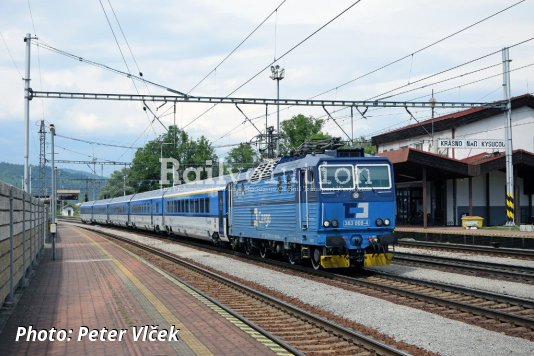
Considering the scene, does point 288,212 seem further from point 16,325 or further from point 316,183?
point 16,325

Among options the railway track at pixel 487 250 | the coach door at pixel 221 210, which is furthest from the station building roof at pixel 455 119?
the coach door at pixel 221 210

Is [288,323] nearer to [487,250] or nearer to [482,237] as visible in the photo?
[487,250]

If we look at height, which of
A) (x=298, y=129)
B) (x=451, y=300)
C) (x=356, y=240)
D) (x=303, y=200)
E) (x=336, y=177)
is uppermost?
(x=298, y=129)

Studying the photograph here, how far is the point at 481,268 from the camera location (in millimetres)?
16969

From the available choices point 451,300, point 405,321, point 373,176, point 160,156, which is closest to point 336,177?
point 373,176

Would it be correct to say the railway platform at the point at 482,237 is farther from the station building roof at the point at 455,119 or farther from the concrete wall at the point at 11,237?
the concrete wall at the point at 11,237

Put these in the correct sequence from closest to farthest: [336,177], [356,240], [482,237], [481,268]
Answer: [356,240] < [336,177] < [481,268] < [482,237]

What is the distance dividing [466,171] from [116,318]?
30.9 meters

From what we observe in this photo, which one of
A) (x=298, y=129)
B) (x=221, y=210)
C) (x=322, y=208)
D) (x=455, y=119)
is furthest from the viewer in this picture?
(x=298, y=129)

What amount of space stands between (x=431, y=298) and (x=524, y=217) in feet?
110

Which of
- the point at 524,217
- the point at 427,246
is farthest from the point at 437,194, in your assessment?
the point at 427,246

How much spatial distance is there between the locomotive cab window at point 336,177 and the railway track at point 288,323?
355 cm

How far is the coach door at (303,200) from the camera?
16.0m

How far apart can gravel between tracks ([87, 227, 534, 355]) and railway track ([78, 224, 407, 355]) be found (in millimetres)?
779
